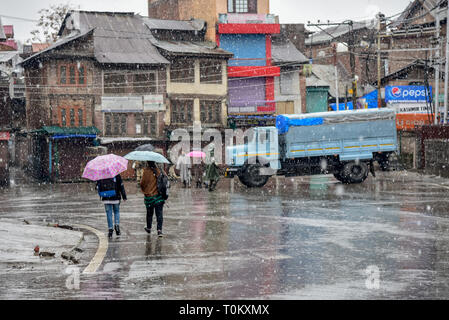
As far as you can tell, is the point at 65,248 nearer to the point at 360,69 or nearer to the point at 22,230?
the point at 22,230

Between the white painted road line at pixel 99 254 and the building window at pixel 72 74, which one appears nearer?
the white painted road line at pixel 99 254

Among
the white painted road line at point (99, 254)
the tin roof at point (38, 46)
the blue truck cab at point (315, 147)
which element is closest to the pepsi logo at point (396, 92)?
the blue truck cab at point (315, 147)

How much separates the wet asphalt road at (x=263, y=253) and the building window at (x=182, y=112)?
24270mm

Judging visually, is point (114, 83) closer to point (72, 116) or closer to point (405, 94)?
point (72, 116)

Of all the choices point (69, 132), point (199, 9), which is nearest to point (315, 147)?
point (69, 132)

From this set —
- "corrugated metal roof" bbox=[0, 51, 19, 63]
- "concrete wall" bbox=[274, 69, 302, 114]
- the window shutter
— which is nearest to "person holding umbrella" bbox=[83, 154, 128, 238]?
"concrete wall" bbox=[274, 69, 302, 114]

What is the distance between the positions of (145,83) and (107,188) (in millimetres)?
32001

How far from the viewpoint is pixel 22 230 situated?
48.5 feet

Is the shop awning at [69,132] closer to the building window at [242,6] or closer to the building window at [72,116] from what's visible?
the building window at [72,116]

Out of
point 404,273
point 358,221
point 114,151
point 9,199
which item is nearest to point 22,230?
point 358,221

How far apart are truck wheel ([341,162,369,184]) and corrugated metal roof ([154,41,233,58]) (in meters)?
18.8

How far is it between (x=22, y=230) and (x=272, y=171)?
55.7 feet

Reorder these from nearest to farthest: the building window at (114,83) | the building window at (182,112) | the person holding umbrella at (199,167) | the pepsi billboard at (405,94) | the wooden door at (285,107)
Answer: the person holding umbrella at (199,167)
the building window at (114,83)
the building window at (182,112)
the pepsi billboard at (405,94)
the wooden door at (285,107)

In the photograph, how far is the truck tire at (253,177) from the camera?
98.5 feet
